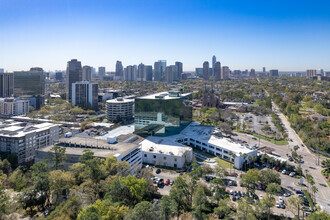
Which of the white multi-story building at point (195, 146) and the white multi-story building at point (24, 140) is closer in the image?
the white multi-story building at point (24, 140)

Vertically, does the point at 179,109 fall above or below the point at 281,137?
above

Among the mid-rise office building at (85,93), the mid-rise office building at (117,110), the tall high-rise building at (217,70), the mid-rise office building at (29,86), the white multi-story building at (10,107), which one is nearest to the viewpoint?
the mid-rise office building at (117,110)

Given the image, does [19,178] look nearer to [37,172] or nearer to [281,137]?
[37,172]

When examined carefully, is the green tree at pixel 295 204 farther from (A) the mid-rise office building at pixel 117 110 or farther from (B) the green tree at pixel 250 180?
(A) the mid-rise office building at pixel 117 110

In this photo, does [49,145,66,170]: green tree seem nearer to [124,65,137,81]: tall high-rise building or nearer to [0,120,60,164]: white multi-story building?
[0,120,60,164]: white multi-story building

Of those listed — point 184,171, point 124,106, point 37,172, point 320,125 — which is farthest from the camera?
point 124,106

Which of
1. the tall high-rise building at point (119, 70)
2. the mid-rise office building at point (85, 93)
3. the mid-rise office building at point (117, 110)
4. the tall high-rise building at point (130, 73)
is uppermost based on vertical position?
the tall high-rise building at point (119, 70)

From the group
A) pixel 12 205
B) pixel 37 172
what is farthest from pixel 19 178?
pixel 12 205

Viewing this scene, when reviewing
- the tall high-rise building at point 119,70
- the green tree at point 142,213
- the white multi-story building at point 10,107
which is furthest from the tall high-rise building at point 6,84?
the tall high-rise building at point 119,70
